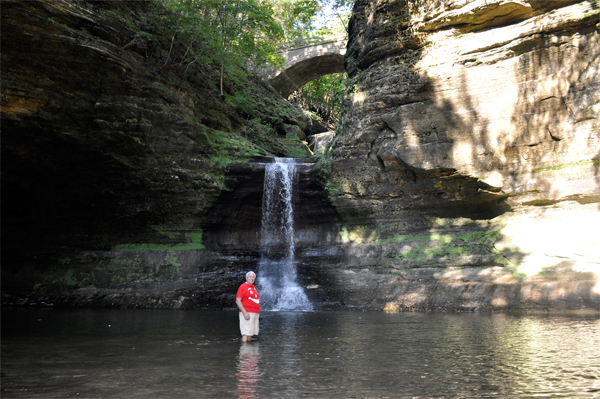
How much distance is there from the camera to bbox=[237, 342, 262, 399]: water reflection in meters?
3.54

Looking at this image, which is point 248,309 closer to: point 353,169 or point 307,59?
point 353,169

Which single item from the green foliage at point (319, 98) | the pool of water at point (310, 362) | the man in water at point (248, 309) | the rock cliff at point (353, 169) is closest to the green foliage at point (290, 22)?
the green foliage at point (319, 98)

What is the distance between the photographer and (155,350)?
559 cm

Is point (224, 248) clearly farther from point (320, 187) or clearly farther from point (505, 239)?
point (505, 239)

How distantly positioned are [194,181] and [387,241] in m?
7.73

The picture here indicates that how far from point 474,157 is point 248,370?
457 inches

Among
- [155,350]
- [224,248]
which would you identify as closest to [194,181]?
[224,248]

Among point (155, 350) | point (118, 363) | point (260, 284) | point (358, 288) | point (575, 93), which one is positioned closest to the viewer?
point (118, 363)

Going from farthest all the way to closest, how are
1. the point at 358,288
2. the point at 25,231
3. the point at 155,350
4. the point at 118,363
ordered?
the point at 25,231, the point at 358,288, the point at 155,350, the point at 118,363

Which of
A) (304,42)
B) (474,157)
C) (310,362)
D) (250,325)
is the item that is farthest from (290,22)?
(310,362)

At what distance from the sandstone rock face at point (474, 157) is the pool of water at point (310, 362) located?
431 centimetres

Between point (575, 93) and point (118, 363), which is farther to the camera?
point (575, 93)

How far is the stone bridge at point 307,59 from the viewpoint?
27750 millimetres

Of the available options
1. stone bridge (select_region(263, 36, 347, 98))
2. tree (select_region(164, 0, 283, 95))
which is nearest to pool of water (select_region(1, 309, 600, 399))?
tree (select_region(164, 0, 283, 95))
